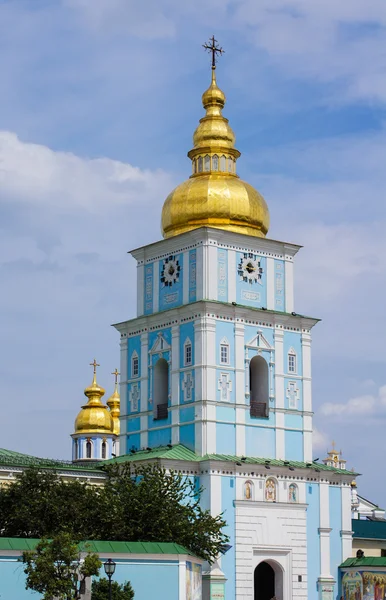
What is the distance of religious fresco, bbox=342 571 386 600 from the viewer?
43.6 meters

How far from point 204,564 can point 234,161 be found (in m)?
15.9

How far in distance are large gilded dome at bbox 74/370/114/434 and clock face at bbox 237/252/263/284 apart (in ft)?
91.6

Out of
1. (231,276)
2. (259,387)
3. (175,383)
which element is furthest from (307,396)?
(231,276)

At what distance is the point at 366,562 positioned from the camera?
44188 mm

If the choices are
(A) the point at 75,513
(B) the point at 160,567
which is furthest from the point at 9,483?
(B) the point at 160,567

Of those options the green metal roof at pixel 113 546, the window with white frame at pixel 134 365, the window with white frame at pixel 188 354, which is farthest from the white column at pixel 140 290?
the green metal roof at pixel 113 546

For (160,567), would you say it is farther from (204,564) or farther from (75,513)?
(204,564)

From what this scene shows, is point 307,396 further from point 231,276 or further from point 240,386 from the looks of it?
point 231,276

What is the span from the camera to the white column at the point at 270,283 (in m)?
46.5

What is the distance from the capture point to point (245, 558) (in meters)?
42.7

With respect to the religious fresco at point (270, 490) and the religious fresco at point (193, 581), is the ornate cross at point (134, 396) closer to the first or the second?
the religious fresco at point (270, 490)

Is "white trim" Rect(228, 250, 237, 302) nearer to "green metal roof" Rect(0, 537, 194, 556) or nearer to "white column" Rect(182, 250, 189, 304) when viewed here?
"white column" Rect(182, 250, 189, 304)

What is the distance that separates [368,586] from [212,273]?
12.2m

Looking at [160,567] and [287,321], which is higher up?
[287,321]
